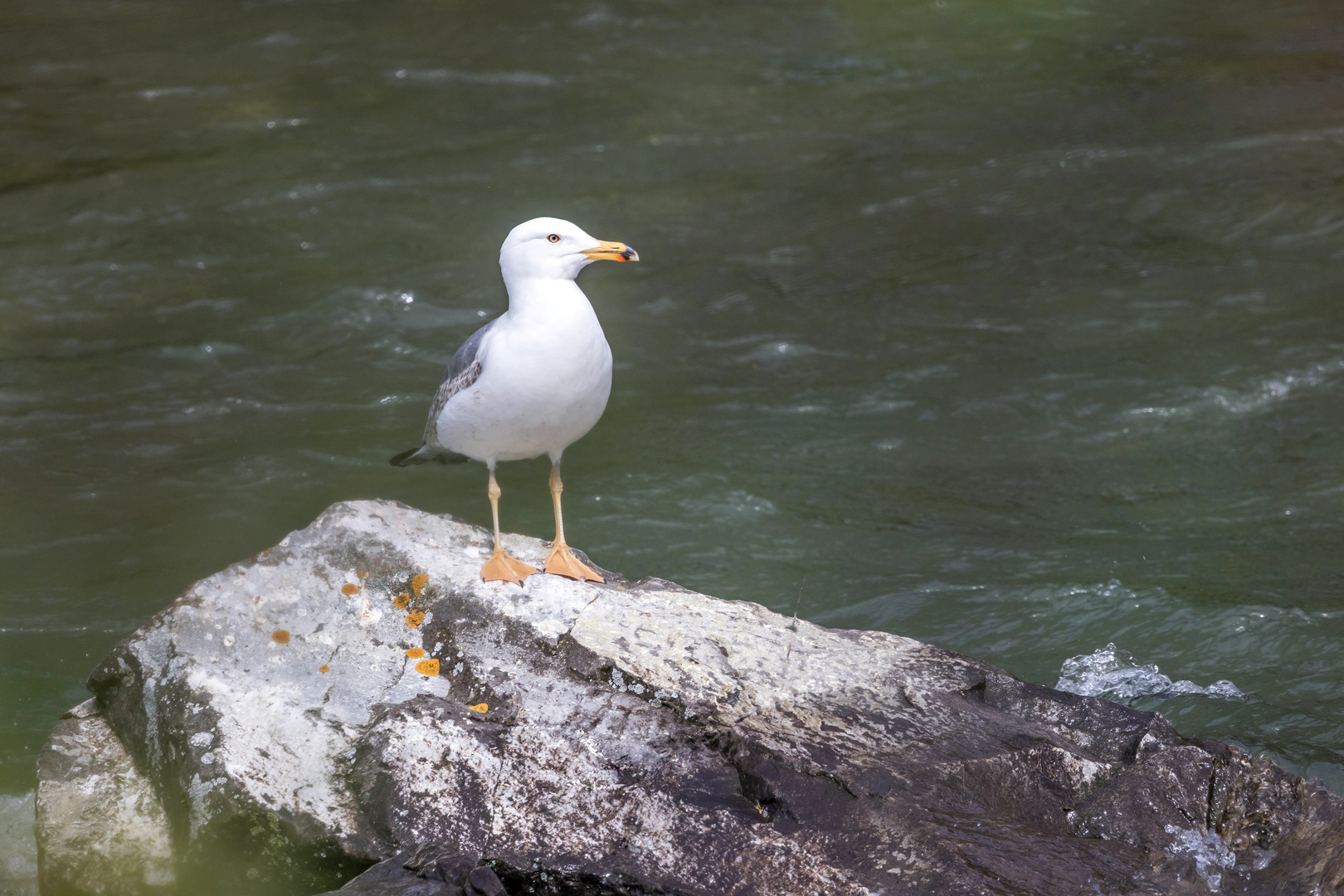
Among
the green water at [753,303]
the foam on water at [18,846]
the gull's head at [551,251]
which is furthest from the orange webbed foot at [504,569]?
the green water at [753,303]

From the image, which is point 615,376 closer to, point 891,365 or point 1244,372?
point 891,365

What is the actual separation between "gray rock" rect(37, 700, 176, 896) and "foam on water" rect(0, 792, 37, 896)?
216 mm

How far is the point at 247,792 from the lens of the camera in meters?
3.91

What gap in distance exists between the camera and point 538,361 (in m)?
4.77

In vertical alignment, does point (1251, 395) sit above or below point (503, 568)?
below

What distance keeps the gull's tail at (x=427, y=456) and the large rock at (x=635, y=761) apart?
107 centimetres

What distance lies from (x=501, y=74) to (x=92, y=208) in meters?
4.32

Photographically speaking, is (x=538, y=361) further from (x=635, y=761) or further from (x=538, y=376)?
(x=635, y=761)

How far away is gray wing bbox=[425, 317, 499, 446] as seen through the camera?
4.99 m

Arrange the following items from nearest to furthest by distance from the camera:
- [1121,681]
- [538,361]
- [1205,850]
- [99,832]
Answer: [1205,850] → [99,832] → [538,361] → [1121,681]

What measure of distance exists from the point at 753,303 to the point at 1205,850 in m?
6.67

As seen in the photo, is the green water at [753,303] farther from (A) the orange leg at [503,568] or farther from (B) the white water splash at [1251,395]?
(A) the orange leg at [503,568]

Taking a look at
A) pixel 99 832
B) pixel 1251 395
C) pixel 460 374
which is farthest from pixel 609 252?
pixel 1251 395

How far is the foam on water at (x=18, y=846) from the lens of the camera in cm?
480
